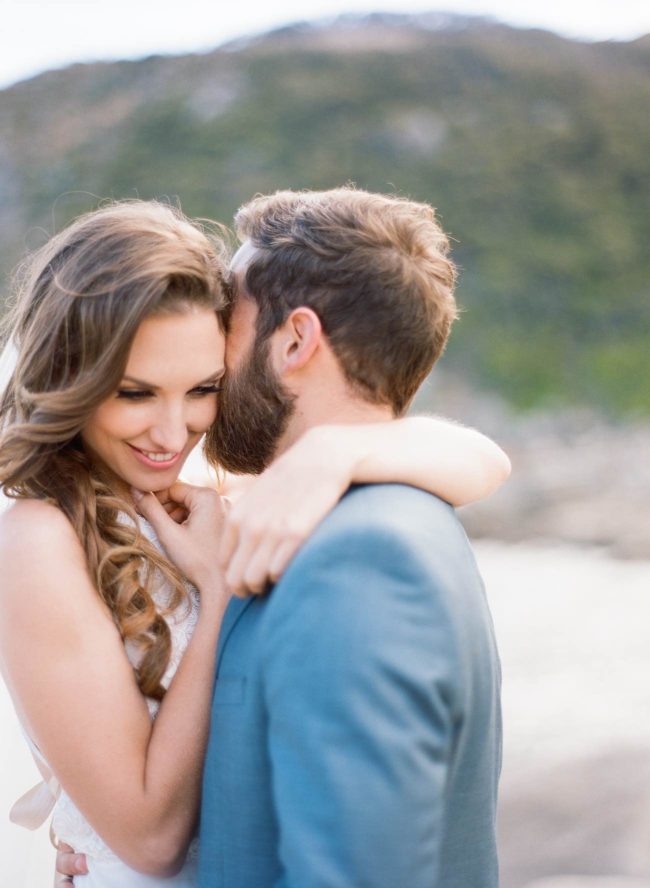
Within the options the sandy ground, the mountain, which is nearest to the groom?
the sandy ground

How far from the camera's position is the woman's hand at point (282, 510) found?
5.68ft

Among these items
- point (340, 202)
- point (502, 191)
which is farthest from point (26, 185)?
point (340, 202)

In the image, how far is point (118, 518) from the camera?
2.22 metres

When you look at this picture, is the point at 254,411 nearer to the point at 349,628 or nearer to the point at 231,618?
the point at 231,618

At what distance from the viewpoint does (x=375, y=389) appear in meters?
2.16

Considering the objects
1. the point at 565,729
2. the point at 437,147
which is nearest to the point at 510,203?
the point at 437,147

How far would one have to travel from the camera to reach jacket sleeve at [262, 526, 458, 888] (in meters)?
1.47

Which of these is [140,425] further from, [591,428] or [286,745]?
[591,428]

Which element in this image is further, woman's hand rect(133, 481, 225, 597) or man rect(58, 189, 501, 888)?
woman's hand rect(133, 481, 225, 597)

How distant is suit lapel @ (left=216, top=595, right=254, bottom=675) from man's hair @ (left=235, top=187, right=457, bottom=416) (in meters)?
0.52

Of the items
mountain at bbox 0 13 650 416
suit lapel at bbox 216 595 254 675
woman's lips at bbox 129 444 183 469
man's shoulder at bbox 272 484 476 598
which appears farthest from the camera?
mountain at bbox 0 13 650 416

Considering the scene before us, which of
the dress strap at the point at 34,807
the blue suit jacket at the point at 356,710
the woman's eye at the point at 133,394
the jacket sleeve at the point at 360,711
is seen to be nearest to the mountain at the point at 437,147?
the dress strap at the point at 34,807

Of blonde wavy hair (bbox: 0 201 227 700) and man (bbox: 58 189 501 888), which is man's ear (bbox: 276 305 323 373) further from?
blonde wavy hair (bbox: 0 201 227 700)

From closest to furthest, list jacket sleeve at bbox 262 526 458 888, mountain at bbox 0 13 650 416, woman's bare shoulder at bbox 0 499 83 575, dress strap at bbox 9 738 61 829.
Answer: jacket sleeve at bbox 262 526 458 888, woman's bare shoulder at bbox 0 499 83 575, dress strap at bbox 9 738 61 829, mountain at bbox 0 13 650 416
